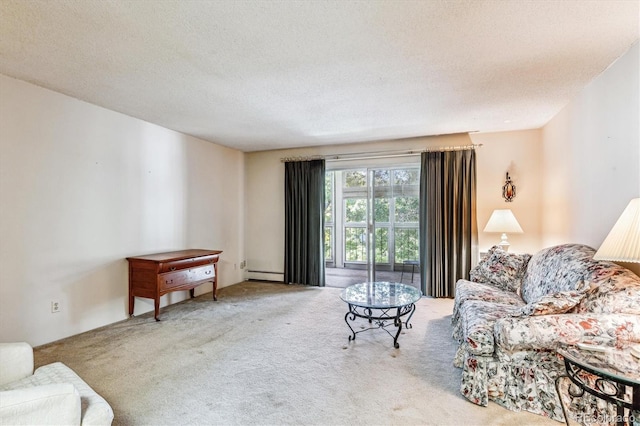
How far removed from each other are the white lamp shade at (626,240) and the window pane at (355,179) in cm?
374

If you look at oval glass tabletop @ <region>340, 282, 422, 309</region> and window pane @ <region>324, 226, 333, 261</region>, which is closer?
oval glass tabletop @ <region>340, 282, 422, 309</region>

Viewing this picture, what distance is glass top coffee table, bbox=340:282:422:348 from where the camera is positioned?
9.31 ft

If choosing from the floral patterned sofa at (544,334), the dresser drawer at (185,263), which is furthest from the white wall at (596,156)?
the dresser drawer at (185,263)

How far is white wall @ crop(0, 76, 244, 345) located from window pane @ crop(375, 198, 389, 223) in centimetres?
297

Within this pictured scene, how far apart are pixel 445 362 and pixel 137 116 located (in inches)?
166

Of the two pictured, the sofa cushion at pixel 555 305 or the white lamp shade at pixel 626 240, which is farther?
the sofa cushion at pixel 555 305

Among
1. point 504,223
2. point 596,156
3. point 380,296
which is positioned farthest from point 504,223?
point 380,296

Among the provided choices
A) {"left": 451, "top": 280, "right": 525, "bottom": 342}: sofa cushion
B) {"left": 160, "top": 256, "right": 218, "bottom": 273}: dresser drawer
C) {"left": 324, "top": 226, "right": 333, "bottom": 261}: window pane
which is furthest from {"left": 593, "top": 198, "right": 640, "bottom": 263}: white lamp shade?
{"left": 324, "top": 226, "right": 333, "bottom": 261}: window pane

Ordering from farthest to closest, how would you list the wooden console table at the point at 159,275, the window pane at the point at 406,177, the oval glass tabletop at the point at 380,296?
the window pane at the point at 406,177 → the wooden console table at the point at 159,275 → the oval glass tabletop at the point at 380,296

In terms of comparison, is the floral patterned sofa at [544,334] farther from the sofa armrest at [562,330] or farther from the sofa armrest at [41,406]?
the sofa armrest at [41,406]

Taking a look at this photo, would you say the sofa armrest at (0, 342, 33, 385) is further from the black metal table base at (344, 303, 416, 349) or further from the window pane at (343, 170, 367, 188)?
the window pane at (343, 170, 367, 188)

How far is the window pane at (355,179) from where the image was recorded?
5391mm

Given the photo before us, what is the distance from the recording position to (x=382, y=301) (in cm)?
295

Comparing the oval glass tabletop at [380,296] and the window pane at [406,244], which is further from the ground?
the window pane at [406,244]
